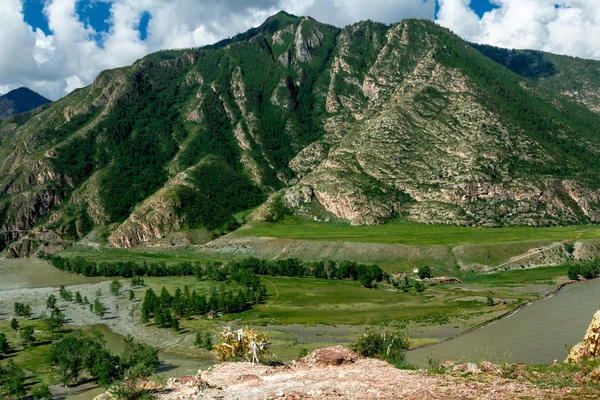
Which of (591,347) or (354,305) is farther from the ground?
(591,347)

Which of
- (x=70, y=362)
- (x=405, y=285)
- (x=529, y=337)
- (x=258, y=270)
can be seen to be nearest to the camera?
(x=70, y=362)

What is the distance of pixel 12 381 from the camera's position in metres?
59.5

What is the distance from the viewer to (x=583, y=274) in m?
129

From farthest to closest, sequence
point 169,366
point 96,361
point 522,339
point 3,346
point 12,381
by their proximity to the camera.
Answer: point 3,346
point 522,339
point 169,366
point 96,361
point 12,381

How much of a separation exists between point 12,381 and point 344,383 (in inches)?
2140

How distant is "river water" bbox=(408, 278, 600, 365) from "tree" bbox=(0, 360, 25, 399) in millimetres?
51719

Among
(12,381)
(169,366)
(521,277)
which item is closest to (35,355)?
(12,381)

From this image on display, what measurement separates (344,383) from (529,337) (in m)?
59.2

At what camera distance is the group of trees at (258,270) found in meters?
144

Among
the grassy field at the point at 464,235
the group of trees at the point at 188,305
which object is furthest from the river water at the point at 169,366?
the grassy field at the point at 464,235

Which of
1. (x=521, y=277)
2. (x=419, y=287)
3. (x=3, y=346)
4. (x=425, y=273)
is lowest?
(x=521, y=277)

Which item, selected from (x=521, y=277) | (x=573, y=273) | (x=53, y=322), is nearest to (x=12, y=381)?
(x=53, y=322)

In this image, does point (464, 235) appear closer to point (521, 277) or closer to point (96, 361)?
point (521, 277)

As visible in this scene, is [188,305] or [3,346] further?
[188,305]
